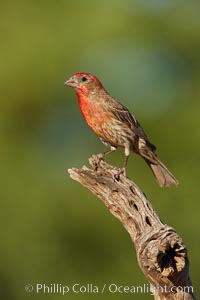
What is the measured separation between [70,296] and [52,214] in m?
1.52

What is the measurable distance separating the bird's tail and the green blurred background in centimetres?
440

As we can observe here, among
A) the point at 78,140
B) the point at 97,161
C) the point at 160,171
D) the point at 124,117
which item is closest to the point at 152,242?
the point at 97,161

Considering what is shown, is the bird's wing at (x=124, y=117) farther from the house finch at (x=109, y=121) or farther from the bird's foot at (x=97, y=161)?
the bird's foot at (x=97, y=161)

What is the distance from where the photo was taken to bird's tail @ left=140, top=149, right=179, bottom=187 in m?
12.4

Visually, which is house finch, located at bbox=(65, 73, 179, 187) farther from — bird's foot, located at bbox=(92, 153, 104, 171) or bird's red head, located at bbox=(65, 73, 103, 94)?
bird's foot, located at bbox=(92, 153, 104, 171)

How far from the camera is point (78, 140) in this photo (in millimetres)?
17953

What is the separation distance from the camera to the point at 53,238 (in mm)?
18188

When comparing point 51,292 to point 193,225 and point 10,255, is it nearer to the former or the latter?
point 10,255

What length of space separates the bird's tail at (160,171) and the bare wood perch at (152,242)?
1.76 m

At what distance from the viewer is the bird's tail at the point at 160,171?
12.4 metres

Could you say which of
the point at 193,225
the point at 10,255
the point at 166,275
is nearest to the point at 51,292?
the point at 10,255

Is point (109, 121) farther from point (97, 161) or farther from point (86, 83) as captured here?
point (97, 161)

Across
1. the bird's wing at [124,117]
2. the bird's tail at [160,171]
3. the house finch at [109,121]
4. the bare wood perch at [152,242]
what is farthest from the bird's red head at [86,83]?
the bare wood perch at [152,242]

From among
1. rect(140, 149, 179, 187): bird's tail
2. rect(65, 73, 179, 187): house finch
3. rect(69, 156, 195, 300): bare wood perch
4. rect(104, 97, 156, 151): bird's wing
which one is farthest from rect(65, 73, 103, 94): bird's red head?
rect(69, 156, 195, 300): bare wood perch
